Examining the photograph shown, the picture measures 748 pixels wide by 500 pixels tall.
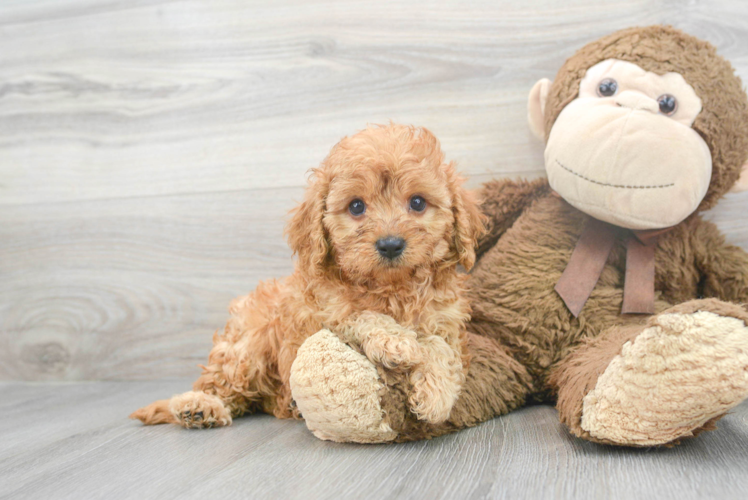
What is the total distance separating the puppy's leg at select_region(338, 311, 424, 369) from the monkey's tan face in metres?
0.55

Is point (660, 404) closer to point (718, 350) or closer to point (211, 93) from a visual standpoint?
point (718, 350)

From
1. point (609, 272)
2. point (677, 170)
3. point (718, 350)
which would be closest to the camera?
point (718, 350)

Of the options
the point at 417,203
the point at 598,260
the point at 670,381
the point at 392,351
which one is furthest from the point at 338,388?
the point at 598,260

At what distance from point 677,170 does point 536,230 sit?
1.18 ft

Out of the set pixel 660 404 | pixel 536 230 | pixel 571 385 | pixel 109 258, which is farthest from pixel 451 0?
pixel 109 258

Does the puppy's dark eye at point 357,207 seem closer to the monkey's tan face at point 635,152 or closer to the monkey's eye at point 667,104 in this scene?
the monkey's tan face at point 635,152

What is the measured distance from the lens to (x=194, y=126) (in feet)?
6.39

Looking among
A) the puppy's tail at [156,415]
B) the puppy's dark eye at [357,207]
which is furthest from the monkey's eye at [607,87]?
the puppy's tail at [156,415]

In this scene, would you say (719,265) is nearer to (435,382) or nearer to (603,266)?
(603,266)

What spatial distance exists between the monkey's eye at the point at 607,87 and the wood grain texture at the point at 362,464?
2.52ft

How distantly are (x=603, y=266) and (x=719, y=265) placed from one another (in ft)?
→ 0.94

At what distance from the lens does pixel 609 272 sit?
1394mm

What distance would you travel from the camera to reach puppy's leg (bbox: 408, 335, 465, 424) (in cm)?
107

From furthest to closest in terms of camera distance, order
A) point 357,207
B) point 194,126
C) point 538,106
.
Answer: point 194,126 → point 538,106 → point 357,207
